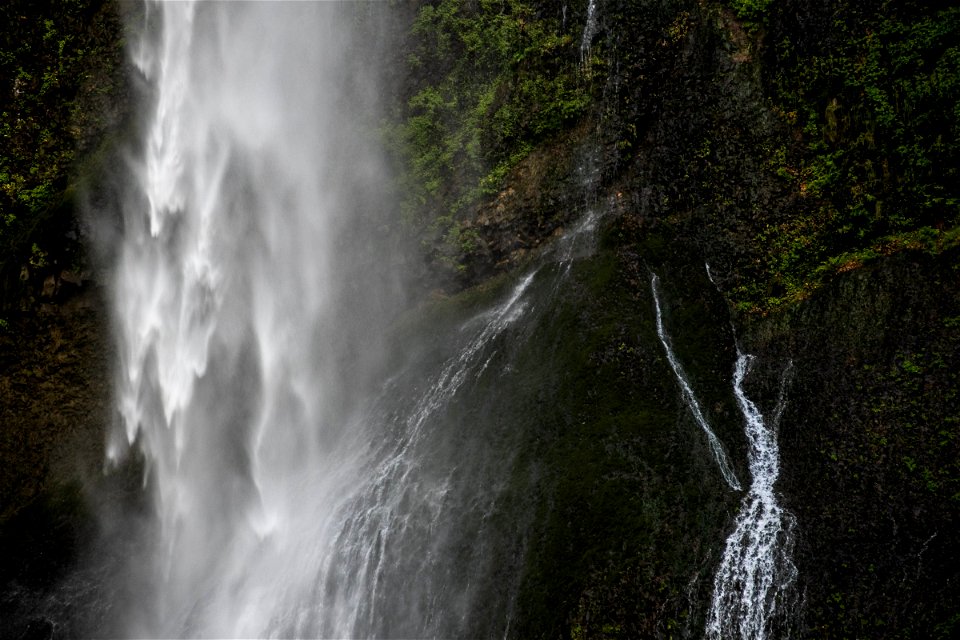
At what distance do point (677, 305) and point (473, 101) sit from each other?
701 centimetres

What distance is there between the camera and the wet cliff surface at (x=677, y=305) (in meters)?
7.52

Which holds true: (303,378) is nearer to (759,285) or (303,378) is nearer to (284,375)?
(284,375)

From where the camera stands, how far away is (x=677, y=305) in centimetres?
1026

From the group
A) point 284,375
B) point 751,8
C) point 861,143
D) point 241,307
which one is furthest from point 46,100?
point 861,143

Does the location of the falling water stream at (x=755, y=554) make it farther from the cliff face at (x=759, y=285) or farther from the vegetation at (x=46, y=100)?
the vegetation at (x=46, y=100)

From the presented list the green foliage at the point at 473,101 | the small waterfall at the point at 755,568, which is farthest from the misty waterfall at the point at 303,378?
the green foliage at the point at 473,101

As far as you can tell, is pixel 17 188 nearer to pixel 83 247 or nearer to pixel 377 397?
pixel 83 247

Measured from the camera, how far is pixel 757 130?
35.7 feet

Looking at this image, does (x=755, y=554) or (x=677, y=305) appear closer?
(x=755, y=554)

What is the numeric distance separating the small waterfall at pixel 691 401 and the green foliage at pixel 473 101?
4.45 meters

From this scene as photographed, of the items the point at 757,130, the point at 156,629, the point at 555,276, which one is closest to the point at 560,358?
the point at 555,276

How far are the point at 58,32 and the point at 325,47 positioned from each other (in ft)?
22.0

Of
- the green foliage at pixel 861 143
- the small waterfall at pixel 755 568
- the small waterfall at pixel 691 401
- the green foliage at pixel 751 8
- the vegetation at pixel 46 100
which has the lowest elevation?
the small waterfall at pixel 755 568

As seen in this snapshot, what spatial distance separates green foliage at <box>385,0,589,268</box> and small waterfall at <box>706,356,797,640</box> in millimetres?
7422
